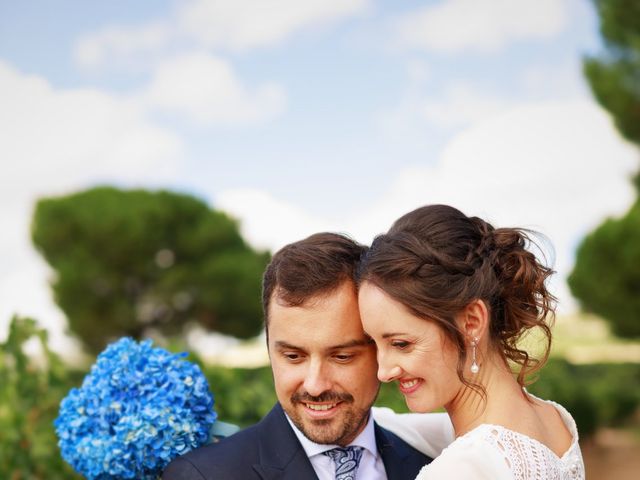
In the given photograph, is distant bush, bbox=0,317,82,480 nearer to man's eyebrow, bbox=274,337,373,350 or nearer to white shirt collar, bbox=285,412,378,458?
white shirt collar, bbox=285,412,378,458

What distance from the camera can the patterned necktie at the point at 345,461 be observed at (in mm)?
2684

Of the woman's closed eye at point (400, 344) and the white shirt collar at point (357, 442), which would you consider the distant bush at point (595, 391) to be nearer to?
the white shirt collar at point (357, 442)

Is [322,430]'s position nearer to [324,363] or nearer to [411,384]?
[324,363]

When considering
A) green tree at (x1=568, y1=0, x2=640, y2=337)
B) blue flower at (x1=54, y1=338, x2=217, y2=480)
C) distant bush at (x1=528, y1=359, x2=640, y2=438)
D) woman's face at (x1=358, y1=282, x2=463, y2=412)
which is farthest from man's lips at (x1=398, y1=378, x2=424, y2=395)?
green tree at (x1=568, y1=0, x2=640, y2=337)

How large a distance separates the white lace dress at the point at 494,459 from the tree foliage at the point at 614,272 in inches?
413

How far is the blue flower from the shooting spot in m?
2.70

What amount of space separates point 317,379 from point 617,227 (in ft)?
36.4

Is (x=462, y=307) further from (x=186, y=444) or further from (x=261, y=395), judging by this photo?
(x=261, y=395)

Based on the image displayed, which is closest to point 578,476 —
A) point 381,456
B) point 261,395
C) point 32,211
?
point 381,456

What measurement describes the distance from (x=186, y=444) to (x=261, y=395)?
227 cm

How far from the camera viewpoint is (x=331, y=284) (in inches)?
102

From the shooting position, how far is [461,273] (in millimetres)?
2447

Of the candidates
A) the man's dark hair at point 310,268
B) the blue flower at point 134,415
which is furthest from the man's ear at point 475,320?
the blue flower at point 134,415

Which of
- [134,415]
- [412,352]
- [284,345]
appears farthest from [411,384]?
[134,415]
